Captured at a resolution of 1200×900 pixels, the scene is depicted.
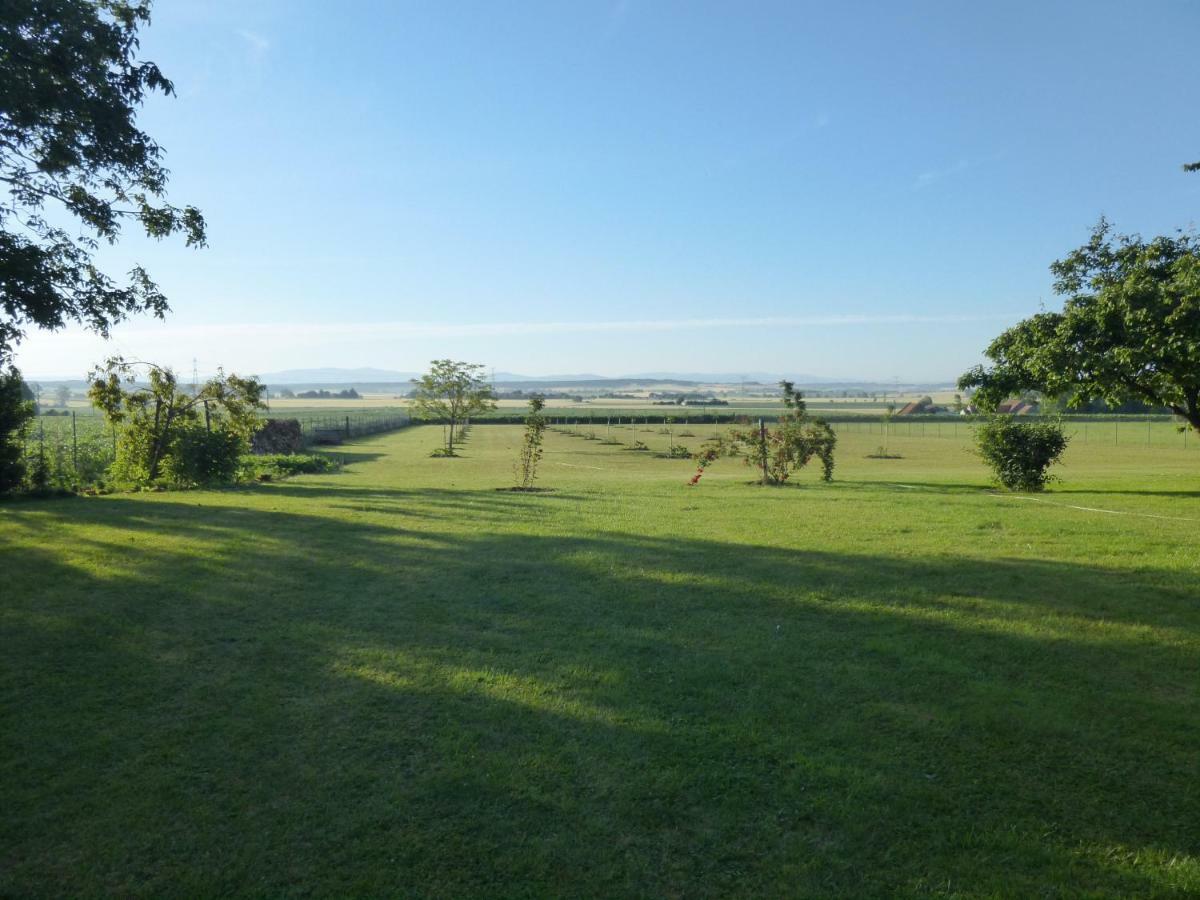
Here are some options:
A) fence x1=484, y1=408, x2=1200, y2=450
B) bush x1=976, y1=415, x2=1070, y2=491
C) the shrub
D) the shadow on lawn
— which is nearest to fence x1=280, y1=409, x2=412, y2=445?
fence x1=484, y1=408, x2=1200, y2=450

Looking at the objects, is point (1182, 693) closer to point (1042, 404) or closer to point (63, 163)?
point (63, 163)

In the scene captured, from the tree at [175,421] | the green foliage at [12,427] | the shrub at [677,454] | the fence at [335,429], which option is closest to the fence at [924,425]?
the fence at [335,429]

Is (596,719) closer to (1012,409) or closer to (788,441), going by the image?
(788,441)

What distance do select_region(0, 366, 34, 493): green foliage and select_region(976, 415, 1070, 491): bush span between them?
17.8 m

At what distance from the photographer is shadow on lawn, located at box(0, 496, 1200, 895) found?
9.75 ft

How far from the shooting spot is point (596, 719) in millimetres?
4117

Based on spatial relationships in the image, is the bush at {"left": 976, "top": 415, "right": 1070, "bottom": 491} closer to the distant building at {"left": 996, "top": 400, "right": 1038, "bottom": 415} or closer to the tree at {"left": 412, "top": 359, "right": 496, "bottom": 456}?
the distant building at {"left": 996, "top": 400, "right": 1038, "bottom": 415}

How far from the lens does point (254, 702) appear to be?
4.31m

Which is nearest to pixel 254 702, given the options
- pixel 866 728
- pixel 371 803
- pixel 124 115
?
pixel 371 803

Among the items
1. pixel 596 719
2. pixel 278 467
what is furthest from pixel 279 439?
pixel 596 719

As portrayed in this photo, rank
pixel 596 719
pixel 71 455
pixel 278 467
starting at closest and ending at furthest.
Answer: pixel 596 719 < pixel 71 455 < pixel 278 467

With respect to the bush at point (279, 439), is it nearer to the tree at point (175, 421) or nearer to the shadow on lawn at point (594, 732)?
the tree at point (175, 421)

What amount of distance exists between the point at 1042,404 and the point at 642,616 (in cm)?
1595

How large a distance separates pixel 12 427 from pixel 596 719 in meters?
13.1
